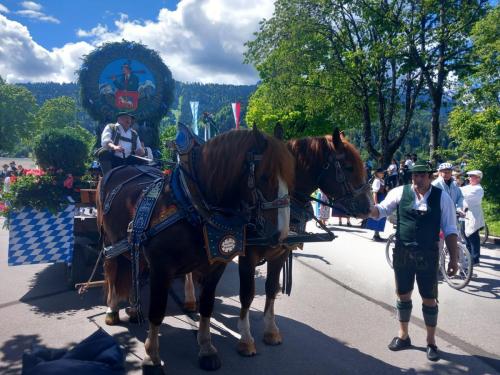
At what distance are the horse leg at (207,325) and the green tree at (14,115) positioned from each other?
48567 mm

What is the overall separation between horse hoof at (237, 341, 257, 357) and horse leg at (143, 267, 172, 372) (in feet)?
2.75

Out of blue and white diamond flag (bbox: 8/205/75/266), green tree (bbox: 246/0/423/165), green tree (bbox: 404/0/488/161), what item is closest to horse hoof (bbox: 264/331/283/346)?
blue and white diamond flag (bbox: 8/205/75/266)

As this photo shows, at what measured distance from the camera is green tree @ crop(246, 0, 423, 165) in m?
19.2

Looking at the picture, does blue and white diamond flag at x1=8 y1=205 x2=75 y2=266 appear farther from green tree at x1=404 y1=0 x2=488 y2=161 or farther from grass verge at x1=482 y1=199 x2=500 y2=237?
green tree at x1=404 y1=0 x2=488 y2=161

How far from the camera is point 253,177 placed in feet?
10.1

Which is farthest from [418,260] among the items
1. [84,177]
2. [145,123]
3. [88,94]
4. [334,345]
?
[88,94]

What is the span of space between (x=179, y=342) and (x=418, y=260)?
8.53 ft

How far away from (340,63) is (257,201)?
19.9 metres

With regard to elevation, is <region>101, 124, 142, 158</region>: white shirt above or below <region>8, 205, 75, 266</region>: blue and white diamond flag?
above

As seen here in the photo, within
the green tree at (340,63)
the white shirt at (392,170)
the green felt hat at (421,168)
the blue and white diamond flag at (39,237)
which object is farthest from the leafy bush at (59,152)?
the green tree at (340,63)

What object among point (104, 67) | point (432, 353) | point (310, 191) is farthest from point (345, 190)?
point (104, 67)

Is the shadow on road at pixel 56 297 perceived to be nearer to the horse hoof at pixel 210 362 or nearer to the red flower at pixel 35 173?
the red flower at pixel 35 173

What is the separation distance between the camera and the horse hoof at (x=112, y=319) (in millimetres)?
4602

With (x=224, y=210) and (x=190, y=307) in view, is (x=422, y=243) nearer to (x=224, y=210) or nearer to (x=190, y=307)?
(x=224, y=210)
